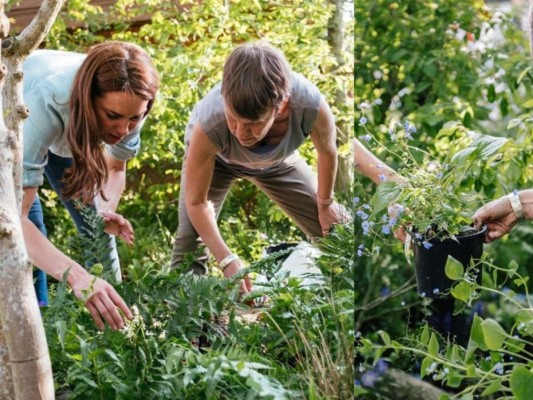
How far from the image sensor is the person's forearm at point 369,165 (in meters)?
1.80

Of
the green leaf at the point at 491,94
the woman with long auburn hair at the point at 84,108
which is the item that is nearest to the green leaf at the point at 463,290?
the green leaf at the point at 491,94

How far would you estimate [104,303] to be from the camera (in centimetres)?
194

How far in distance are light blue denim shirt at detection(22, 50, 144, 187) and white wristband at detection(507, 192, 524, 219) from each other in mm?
1202

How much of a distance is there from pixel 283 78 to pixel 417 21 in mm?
373

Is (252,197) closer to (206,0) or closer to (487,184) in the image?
(206,0)

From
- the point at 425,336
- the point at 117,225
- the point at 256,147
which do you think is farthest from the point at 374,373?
the point at 117,225

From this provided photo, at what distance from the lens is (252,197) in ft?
14.3

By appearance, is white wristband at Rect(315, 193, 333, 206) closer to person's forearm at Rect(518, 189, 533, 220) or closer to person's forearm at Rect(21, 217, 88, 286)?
person's forearm at Rect(21, 217, 88, 286)

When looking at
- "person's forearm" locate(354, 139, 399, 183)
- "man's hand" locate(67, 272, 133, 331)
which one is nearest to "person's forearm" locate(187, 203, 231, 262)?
"man's hand" locate(67, 272, 133, 331)

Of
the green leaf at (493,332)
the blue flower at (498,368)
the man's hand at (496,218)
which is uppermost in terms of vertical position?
the man's hand at (496,218)

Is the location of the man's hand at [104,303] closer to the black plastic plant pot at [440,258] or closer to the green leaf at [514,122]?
the black plastic plant pot at [440,258]

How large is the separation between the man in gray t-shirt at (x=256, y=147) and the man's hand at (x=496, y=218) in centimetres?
67

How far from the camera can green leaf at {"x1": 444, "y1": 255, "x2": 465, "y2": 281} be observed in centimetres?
159

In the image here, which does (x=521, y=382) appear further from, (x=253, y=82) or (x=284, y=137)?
(x=284, y=137)
